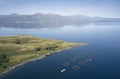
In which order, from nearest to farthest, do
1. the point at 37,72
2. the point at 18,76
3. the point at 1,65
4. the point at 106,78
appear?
the point at 106,78, the point at 18,76, the point at 37,72, the point at 1,65

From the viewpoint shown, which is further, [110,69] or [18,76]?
[110,69]

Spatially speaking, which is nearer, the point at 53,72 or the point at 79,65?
the point at 53,72

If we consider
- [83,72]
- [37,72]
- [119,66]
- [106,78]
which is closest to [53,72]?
[37,72]

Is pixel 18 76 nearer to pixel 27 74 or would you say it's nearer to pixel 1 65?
pixel 27 74

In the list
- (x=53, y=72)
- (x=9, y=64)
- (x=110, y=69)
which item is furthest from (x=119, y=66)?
(x=9, y=64)

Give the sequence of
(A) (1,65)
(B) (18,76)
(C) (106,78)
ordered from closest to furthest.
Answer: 1. (C) (106,78)
2. (B) (18,76)
3. (A) (1,65)

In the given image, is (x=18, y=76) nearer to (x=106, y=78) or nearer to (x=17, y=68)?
(x=17, y=68)

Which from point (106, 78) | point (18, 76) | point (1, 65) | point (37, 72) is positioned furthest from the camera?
point (1, 65)

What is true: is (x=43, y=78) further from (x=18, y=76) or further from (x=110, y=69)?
(x=110, y=69)
